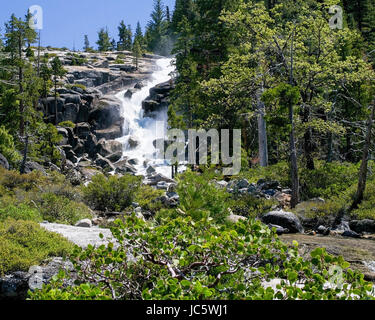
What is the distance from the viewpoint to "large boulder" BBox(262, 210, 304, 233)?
8.12 meters

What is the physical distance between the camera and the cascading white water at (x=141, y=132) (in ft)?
102

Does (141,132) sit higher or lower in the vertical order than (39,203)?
higher

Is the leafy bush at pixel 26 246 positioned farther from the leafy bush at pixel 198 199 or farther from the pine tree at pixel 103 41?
the pine tree at pixel 103 41

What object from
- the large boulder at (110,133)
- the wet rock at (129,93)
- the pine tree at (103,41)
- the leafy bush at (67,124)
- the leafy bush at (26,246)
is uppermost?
the pine tree at (103,41)

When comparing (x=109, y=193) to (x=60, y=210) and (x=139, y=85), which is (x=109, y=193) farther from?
(x=139, y=85)

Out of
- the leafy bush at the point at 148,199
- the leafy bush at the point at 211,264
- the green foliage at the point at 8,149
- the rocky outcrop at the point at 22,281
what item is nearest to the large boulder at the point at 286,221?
the leafy bush at the point at 148,199

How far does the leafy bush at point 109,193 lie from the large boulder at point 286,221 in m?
5.51

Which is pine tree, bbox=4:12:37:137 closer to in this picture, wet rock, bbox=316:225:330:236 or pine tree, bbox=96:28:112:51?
wet rock, bbox=316:225:330:236

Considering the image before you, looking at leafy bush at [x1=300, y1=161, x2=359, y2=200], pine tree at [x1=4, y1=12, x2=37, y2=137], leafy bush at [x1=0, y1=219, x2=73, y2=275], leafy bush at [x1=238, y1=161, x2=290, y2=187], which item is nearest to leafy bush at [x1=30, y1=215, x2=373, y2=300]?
leafy bush at [x1=0, y1=219, x2=73, y2=275]

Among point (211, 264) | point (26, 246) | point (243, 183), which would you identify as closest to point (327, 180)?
point (243, 183)

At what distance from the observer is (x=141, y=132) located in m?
36.3

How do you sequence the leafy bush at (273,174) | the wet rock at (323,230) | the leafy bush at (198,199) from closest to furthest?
1. the leafy bush at (198,199)
2. the wet rock at (323,230)
3. the leafy bush at (273,174)

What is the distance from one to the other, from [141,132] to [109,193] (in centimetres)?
2454

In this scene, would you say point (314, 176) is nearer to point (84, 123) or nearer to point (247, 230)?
point (247, 230)
